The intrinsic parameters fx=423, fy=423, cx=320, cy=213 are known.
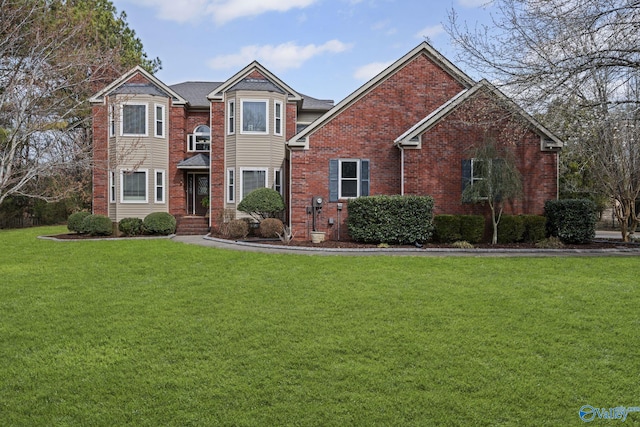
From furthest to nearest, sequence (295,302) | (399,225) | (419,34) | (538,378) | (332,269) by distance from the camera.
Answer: (419,34) < (399,225) < (332,269) < (295,302) < (538,378)

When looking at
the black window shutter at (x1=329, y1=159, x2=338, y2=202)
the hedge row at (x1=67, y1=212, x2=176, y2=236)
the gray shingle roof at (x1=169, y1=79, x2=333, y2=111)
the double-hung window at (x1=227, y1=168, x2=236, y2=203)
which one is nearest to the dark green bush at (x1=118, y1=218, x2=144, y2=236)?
the hedge row at (x1=67, y1=212, x2=176, y2=236)

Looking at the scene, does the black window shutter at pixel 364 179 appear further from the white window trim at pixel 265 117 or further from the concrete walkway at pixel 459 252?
the white window trim at pixel 265 117

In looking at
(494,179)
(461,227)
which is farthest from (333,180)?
(494,179)

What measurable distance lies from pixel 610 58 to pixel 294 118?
13935 millimetres

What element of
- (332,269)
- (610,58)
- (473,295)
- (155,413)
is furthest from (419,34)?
(155,413)

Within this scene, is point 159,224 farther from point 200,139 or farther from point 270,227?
point 200,139

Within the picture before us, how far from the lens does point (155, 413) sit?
11.4 ft

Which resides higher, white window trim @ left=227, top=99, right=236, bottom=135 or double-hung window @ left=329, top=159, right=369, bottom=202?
white window trim @ left=227, top=99, right=236, bottom=135

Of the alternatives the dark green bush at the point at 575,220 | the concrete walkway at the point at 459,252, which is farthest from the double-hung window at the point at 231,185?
the dark green bush at the point at 575,220

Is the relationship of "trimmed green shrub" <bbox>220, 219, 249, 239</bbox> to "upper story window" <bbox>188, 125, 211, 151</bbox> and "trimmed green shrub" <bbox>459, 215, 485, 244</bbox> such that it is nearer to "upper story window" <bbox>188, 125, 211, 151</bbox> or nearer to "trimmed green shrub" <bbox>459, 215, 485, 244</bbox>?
"upper story window" <bbox>188, 125, 211, 151</bbox>

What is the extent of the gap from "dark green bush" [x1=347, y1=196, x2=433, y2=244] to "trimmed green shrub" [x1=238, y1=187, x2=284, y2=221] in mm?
5160

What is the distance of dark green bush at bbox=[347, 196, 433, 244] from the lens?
1441cm

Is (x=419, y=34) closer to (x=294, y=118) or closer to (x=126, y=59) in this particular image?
(x=294, y=118)

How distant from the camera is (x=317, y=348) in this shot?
4.87 m
